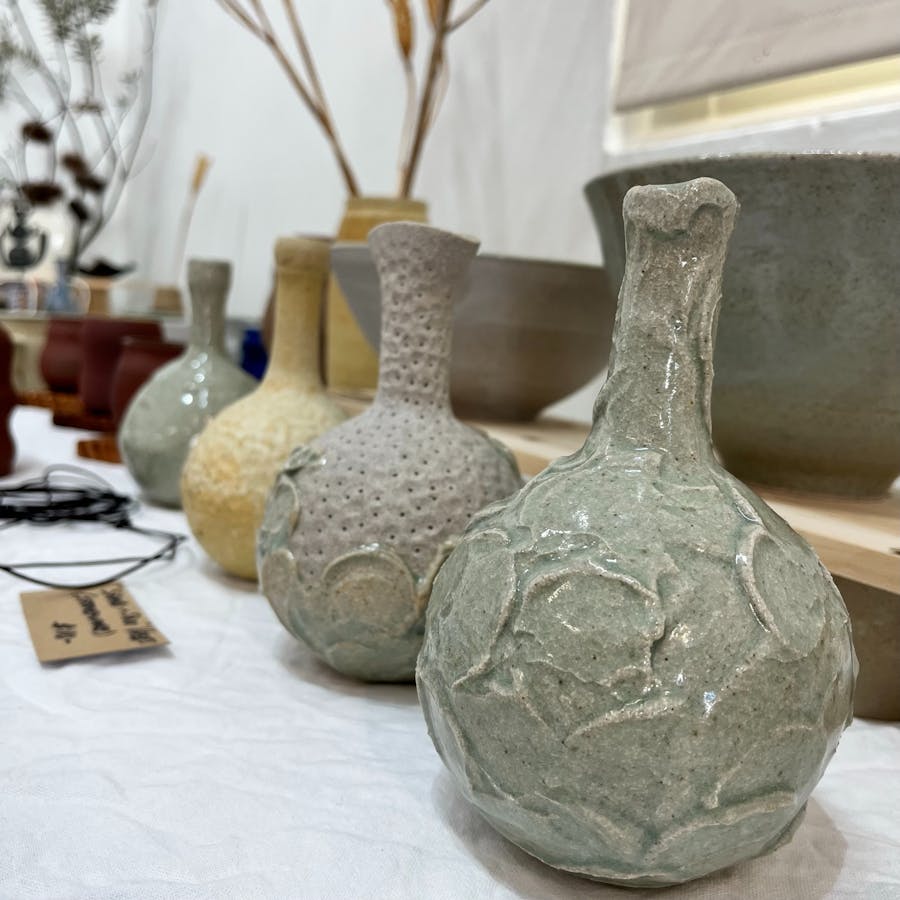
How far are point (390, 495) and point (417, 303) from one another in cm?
13

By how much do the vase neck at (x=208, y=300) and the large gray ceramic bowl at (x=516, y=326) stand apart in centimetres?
16

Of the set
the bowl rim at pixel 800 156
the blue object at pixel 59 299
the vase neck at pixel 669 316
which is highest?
the bowl rim at pixel 800 156

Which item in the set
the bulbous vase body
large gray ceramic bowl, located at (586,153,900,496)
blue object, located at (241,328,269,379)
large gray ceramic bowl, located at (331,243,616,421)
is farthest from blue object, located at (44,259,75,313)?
large gray ceramic bowl, located at (586,153,900,496)

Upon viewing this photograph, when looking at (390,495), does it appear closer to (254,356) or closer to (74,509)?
(74,509)

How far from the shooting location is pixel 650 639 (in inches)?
14.1

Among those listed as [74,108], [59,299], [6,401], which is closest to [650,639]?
[6,401]

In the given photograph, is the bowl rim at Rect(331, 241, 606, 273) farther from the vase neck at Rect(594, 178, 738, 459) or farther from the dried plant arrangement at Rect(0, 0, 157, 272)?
the dried plant arrangement at Rect(0, 0, 157, 272)

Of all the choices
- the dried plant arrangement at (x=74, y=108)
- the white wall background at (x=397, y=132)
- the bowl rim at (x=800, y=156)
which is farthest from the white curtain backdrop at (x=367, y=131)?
the bowl rim at (x=800, y=156)

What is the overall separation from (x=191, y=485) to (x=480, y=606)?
45 centimetres

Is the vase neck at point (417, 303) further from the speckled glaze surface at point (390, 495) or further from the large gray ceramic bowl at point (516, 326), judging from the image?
the large gray ceramic bowl at point (516, 326)

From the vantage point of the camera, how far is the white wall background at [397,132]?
114 cm

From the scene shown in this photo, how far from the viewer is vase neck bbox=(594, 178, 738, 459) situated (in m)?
0.39

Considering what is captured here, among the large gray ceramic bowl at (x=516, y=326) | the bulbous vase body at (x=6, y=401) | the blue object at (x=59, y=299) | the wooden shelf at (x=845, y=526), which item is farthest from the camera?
the blue object at (x=59, y=299)

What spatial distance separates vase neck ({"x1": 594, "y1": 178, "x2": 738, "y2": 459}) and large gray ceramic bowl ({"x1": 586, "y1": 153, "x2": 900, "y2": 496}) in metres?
0.17
